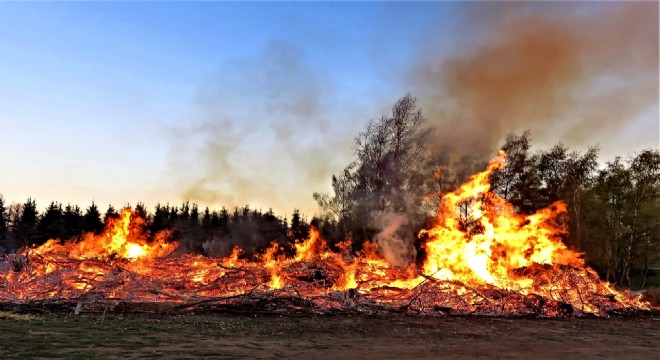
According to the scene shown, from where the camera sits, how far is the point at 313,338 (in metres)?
9.80

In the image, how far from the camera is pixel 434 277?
55.2 feet

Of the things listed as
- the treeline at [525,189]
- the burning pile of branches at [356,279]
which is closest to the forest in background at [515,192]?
the treeline at [525,189]

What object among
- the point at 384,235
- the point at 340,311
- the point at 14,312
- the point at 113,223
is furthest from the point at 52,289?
the point at 384,235

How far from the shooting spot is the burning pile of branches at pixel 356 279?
553 inches

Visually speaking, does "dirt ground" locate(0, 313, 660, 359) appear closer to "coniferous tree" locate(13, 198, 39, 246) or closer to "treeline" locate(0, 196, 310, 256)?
"treeline" locate(0, 196, 310, 256)

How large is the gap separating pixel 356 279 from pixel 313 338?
6.93 meters

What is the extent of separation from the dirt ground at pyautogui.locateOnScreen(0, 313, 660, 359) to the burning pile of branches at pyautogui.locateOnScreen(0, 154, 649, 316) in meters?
1.22

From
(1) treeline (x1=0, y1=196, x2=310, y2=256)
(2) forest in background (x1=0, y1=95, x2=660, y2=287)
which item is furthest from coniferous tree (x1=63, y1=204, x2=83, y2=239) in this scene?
(2) forest in background (x1=0, y1=95, x2=660, y2=287)

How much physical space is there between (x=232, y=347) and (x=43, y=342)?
10.8 feet

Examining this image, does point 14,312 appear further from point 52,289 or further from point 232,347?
point 232,347

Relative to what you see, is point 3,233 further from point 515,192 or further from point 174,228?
point 515,192

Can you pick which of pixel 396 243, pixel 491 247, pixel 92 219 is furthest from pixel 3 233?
pixel 491 247

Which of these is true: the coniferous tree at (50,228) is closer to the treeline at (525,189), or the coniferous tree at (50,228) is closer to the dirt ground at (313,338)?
the treeline at (525,189)

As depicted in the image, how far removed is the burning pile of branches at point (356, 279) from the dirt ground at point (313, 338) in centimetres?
122
